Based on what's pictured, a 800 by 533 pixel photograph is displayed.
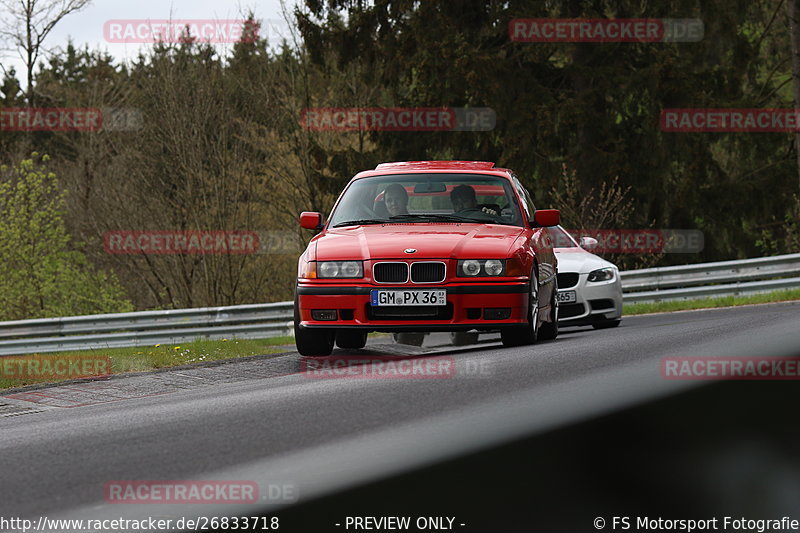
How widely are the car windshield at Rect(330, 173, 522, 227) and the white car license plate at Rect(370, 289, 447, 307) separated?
49.6 inches

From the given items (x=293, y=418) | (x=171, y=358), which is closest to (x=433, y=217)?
(x=171, y=358)

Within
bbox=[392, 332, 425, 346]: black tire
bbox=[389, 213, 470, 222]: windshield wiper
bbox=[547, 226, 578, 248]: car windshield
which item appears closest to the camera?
bbox=[389, 213, 470, 222]: windshield wiper

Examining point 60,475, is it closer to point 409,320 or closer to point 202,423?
point 202,423

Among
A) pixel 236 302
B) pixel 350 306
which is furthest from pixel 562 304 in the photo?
pixel 236 302

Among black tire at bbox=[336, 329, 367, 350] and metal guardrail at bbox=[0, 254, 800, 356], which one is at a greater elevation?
black tire at bbox=[336, 329, 367, 350]

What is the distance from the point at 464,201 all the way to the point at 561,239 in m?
5.20

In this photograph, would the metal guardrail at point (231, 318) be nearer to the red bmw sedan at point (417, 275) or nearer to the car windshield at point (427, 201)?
the car windshield at point (427, 201)

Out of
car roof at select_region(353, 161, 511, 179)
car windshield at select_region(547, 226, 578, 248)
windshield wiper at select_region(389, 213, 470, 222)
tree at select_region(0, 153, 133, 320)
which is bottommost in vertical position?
tree at select_region(0, 153, 133, 320)

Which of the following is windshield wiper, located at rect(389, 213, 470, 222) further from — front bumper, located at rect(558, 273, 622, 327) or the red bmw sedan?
front bumper, located at rect(558, 273, 622, 327)

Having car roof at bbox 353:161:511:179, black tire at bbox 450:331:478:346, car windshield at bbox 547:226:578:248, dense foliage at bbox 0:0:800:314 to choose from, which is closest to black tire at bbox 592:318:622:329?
car windshield at bbox 547:226:578:248

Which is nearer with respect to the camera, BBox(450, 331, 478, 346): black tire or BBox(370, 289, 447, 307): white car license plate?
BBox(370, 289, 447, 307): white car license plate

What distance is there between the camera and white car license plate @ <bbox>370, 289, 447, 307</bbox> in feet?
33.1

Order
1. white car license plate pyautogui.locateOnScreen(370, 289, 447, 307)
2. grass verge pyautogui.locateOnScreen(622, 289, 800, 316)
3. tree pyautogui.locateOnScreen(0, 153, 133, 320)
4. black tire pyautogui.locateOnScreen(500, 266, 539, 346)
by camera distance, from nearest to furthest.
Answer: white car license plate pyautogui.locateOnScreen(370, 289, 447, 307) → black tire pyautogui.locateOnScreen(500, 266, 539, 346) → grass verge pyautogui.locateOnScreen(622, 289, 800, 316) → tree pyautogui.locateOnScreen(0, 153, 133, 320)

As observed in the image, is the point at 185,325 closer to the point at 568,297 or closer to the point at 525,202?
the point at 568,297
